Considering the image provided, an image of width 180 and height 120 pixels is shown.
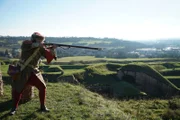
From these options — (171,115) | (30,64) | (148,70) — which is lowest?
(148,70)

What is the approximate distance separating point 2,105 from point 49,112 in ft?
6.98

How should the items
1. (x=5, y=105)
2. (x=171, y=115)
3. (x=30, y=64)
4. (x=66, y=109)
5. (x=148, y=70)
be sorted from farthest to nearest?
1. (x=148, y=70)
2. (x=171, y=115)
3. (x=5, y=105)
4. (x=66, y=109)
5. (x=30, y=64)

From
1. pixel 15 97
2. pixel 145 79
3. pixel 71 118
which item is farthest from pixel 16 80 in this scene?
pixel 145 79

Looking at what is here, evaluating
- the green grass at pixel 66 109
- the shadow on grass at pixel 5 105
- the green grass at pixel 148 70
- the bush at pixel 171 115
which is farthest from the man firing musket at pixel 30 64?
the green grass at pixel 148 70

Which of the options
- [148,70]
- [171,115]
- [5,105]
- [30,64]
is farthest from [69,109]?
[148,70]

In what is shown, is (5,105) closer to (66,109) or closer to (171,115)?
(66,109)

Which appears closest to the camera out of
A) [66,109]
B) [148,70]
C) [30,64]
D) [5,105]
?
[30,64]

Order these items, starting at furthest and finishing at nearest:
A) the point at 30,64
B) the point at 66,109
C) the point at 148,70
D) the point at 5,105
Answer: the point at 148,70 < the point at 5,105 < the point at 66,109 < the point at 30,64

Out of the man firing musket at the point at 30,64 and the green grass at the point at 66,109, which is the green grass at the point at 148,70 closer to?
the green grass at the point at 66,109

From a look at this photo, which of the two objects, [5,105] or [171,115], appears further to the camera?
[171,115]

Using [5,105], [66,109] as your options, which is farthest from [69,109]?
[5,105]

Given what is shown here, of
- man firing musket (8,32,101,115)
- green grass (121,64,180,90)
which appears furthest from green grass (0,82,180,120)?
green grass (121,64,180,90)

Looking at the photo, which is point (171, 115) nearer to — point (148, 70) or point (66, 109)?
point (66, 109)

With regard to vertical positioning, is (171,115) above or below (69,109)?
below
